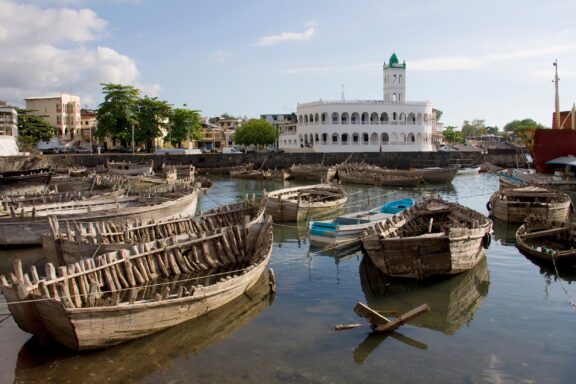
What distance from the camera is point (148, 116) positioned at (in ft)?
245

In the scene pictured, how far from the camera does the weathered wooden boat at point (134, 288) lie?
1124 cm

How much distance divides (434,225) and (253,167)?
50088 mm

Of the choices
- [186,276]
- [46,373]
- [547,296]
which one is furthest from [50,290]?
[547,296]

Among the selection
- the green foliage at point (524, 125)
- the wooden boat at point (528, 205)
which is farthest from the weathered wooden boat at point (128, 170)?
the green foliage at point (524, 125)

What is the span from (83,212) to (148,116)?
177 feet

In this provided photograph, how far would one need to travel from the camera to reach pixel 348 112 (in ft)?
257

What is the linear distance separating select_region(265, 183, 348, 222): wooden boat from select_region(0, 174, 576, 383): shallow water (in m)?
10.5

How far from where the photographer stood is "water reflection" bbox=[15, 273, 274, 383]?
435 inches

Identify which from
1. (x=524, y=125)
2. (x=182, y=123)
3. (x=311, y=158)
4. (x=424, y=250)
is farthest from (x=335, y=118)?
(x=524, y=125)

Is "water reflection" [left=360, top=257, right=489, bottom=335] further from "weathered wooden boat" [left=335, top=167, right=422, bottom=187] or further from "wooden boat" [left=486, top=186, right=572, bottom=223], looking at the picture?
"weathered wooden boat" [left=335, top=167, right=422, bottom=187]

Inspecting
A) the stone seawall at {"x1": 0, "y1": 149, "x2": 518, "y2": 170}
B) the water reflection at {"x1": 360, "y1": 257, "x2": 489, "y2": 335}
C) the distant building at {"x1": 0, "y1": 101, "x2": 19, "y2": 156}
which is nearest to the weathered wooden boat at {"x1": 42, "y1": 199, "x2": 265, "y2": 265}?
the water reflection at {"x1": 360, "y1": 257, "x2": 489, "y2": 335}

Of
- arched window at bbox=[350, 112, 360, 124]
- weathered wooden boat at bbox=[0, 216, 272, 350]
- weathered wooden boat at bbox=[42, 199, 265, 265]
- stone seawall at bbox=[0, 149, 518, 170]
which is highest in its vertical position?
arched window at bbox=[350, 112, 360, 124]

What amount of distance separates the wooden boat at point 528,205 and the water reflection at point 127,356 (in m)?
19.9

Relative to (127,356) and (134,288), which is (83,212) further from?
(127,356)
